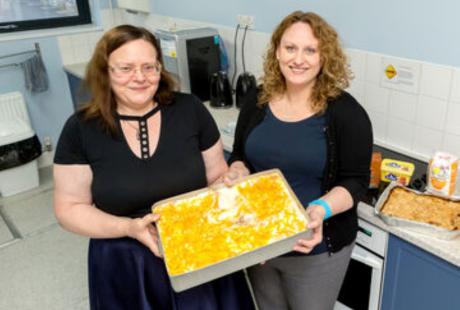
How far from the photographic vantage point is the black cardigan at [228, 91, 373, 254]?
4.07 feet

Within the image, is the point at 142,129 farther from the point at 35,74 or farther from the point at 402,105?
the point at 35,74

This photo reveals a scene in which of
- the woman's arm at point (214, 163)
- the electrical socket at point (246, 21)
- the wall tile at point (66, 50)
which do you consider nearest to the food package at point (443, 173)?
the woman's arm at point (214, 163)

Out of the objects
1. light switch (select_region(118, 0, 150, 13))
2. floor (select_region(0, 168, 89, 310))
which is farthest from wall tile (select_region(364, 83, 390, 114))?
light switch (select_region(118, 0, 150, 13))

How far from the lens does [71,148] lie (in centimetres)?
119

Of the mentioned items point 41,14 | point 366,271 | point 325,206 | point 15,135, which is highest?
point 41,14

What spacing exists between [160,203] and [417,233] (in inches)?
32.5

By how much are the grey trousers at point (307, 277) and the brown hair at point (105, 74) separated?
0.70 meters

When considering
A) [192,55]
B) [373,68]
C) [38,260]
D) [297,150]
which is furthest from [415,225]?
[38,260]

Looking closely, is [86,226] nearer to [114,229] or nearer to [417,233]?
[114,229]

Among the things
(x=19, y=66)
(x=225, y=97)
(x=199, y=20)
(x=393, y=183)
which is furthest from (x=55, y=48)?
(x=393, y=183)

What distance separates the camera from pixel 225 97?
260cm

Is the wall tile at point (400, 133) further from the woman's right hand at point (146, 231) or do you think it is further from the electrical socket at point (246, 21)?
the woman's right hand at point (146, 231)

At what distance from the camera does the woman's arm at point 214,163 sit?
4.53ft

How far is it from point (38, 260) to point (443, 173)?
7.57 feet
